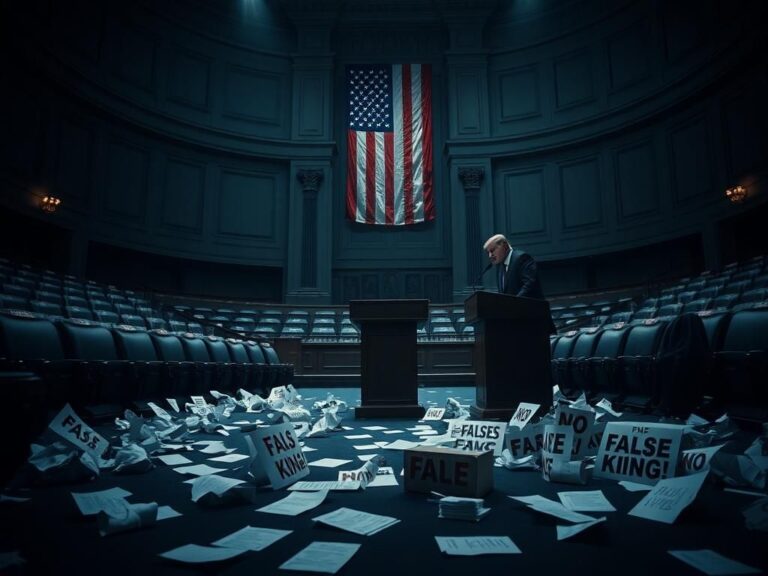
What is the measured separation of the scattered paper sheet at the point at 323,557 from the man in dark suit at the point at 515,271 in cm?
233

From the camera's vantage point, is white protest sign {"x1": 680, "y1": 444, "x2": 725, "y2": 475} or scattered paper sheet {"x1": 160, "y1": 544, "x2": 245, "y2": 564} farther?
white protest sign {"x1": 680, "y1": 444, "x2": 725, "y2": 475}

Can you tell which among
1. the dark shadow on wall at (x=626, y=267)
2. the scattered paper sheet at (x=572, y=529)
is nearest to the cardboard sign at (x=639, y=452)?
the scattered paper sheet at (x=572, y=529)

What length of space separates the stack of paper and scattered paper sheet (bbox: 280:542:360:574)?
0.31 m

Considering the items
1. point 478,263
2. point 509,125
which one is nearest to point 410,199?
point 478,263

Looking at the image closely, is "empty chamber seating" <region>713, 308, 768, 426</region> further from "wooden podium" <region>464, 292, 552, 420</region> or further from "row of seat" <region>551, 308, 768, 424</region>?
"wooden podium" <region>464, 292, 552, 420</region>

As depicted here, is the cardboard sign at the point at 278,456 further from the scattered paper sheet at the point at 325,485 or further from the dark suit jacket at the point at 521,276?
the dark suit jacket at the point at 521,276

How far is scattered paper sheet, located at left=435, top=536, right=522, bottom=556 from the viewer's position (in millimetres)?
1013

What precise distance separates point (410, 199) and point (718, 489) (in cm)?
1117

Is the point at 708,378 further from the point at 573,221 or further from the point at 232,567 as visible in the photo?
the point at 573,221

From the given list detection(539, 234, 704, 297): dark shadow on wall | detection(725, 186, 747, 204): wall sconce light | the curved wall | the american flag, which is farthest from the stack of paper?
the american flag

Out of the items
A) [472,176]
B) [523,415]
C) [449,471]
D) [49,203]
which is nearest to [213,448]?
[449,471]

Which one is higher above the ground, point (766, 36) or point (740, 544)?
point (766, 36)

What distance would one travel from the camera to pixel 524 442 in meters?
1.96

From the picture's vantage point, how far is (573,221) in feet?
37.9
